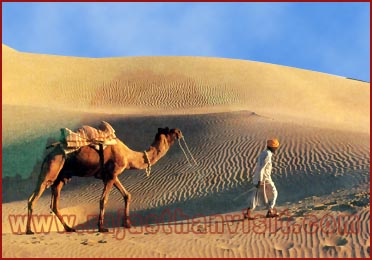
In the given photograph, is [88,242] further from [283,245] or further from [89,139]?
[283,245]

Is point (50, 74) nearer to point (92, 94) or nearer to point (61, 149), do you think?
point (92, 94)

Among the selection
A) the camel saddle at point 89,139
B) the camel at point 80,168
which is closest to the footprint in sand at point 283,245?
the camel at point 80,168

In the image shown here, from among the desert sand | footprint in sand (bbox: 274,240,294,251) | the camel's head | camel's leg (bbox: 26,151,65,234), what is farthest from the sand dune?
footprint in sand (bbox: 274,240,294,251)

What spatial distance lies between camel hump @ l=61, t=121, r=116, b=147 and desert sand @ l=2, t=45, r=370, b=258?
2.19m

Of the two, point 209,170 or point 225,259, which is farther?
point 209,170

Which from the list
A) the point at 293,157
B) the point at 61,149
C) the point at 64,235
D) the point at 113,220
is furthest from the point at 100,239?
the point at 293,157

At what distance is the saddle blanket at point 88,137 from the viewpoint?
13.4m

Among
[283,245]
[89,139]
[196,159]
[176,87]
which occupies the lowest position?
[283,245]

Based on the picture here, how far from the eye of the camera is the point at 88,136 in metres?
13.5

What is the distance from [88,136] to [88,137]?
28mm

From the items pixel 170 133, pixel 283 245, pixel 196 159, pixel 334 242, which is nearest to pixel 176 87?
pixel 196 159

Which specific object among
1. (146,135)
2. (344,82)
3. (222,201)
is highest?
(344,82)

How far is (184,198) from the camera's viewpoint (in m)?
20.8

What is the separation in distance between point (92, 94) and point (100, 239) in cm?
3270
